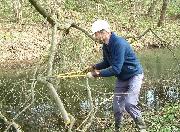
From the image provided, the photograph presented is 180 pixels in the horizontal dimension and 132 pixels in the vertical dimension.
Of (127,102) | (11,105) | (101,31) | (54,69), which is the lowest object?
(11,105)

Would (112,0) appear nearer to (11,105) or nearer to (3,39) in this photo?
(3,39)

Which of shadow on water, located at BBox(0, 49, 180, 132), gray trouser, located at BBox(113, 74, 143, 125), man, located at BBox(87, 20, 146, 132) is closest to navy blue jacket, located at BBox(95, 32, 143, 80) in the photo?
man, located at BBox(87, 20, 146, 132)

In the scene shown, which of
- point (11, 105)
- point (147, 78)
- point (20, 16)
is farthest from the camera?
point (20, 16)

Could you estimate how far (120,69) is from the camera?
790cm

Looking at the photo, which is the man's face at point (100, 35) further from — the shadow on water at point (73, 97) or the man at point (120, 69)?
the shadow on water at point (73, 97)

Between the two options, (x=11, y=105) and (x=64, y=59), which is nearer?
(x=64, y=59)

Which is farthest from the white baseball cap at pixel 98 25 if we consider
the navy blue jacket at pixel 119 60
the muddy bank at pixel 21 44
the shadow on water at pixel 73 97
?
the muddy bank at pixel 21 44

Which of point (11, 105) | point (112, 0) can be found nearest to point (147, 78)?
point (11, 105)

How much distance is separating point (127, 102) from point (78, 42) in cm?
165

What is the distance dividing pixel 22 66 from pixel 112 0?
10.3 metres

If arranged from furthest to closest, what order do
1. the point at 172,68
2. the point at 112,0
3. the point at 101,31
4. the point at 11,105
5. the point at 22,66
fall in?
the point at 112,0, the point at 22,66, the point at 172,68, the point at 11,105, the point at 101,31

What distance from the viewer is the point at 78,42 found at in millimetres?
9367

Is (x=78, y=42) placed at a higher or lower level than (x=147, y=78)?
higher

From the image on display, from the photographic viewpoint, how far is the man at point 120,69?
7.87 meters
